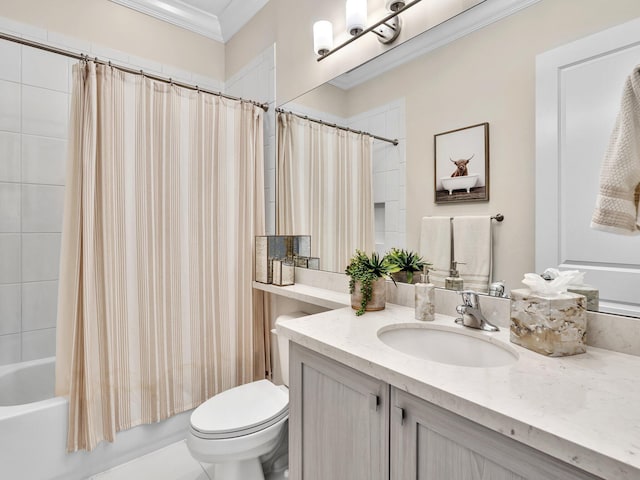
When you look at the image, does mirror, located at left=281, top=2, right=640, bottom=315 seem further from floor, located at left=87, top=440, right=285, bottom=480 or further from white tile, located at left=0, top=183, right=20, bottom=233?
white tile, located at left=0, top=183, right=20, bottom=233

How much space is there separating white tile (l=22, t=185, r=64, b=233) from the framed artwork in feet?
7.40

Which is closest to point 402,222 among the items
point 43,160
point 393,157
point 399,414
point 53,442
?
point 393,157

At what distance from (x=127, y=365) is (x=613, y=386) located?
1.85m

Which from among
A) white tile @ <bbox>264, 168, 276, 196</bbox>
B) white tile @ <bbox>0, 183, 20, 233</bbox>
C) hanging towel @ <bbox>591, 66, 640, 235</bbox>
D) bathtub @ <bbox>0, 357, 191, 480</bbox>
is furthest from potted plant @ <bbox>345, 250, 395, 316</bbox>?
white tile @ <bbox>0, 183, 20, 233</bbox>

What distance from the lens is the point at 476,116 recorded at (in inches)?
44.4

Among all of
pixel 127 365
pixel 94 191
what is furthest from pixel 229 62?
pixel 127 365

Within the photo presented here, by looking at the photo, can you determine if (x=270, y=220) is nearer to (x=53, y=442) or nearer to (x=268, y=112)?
(x=268, y=112)

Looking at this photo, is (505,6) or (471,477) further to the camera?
(505,6)

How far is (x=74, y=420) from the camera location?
1499 mm

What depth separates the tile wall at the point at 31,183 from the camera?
6.36ft

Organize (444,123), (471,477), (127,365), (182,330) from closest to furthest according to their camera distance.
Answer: (471,477) < (444,123) < (127,365) < (182,330)

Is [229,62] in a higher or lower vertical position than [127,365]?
higher

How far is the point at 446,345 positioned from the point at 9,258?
240 cm

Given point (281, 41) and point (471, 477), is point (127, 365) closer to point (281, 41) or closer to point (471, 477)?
point (471, 477)
